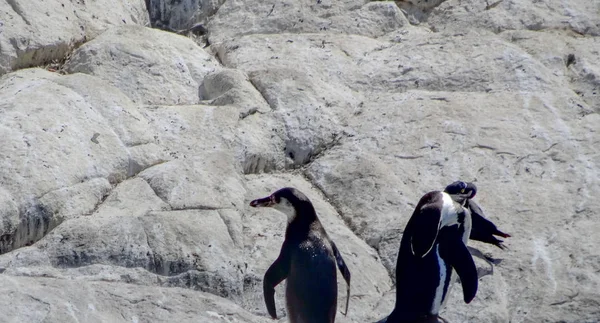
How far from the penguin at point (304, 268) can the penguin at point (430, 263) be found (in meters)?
0.33

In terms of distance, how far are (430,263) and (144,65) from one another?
2.51 m

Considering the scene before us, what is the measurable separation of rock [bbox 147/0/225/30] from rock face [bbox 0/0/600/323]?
2 centimetres

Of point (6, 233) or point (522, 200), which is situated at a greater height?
point (6, 233)

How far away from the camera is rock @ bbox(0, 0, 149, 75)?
7.59 metres

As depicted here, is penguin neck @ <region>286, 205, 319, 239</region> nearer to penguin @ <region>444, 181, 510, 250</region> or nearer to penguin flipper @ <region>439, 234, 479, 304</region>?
penguin flipper @ <region>439, 234, 479, 304</region>

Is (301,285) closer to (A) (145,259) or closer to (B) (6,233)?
(A) (145,259)

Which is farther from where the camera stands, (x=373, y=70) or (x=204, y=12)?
(x=204, y=12)

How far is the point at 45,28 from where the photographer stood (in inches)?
309

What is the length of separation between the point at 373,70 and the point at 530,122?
118cm

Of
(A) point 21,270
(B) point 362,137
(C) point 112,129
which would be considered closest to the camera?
(A) point 21,270

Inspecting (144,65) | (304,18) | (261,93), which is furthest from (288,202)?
(304,18)

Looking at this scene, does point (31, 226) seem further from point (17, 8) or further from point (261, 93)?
point (261, 93)

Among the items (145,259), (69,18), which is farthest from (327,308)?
(69,18)

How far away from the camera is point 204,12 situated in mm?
9180
